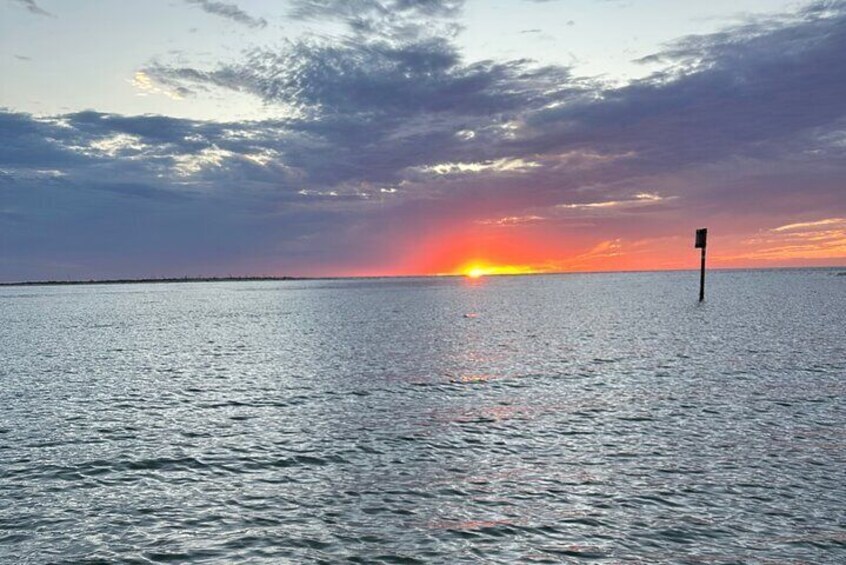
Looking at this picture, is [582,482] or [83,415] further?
[83,415]

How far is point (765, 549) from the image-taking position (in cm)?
1364

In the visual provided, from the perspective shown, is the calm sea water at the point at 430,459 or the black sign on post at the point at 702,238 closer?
the calm sea water at the point at 430,459

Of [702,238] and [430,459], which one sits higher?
[702,238]

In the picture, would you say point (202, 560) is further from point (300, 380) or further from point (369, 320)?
point (369, 320)

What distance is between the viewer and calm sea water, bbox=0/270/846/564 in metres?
14.3

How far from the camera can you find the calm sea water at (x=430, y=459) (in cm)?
1433

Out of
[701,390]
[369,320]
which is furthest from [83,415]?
[369,320]

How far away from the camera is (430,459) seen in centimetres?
2100

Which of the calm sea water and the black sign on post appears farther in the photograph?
the black sign on post

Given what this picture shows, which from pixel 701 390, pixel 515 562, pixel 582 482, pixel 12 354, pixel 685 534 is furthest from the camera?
pixel 12 354

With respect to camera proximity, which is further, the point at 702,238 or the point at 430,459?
the point at 702,238

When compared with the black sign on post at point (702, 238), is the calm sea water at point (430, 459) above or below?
below

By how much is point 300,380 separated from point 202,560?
25548mm

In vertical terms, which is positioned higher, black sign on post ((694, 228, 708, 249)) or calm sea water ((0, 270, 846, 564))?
black sign on post ((694, 228, 708, 249))
